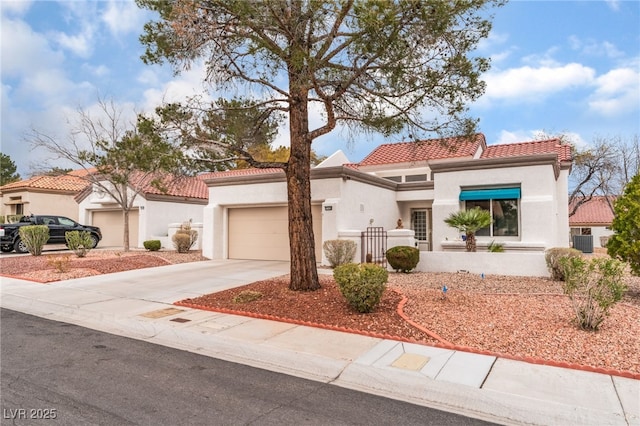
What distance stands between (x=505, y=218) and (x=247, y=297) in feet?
35.2

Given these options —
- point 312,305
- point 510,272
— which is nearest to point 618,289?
point 312,305

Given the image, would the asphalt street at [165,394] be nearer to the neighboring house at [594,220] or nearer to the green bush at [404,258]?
the green bush at [404,258]

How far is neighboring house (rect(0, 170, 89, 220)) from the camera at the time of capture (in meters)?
29.8

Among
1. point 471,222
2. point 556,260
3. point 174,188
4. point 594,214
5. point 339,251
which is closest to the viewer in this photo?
point 556,260

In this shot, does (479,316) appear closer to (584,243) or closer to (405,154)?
(405,154)

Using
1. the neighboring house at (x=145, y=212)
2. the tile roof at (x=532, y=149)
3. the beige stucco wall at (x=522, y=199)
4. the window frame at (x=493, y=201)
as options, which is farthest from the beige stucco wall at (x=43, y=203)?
the tile roof at (x=532, y=149)

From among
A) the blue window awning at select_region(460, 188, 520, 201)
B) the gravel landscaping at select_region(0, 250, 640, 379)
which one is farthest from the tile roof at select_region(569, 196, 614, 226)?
the gravel landscaping at select_region(0, 250, 640, 379)

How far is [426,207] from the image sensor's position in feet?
63.9

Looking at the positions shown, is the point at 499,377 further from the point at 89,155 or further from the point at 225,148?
the point at 89,155

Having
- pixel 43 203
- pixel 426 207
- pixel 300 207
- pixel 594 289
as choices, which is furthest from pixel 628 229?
pixel 43 203

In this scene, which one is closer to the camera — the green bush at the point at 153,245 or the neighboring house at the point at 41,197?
the green bush at the point at 153,245

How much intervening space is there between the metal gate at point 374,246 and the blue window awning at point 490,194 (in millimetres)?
3544

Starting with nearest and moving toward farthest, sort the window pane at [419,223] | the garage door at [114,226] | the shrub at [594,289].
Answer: the shrub at [594,289] < the window pane at [419,223] < the garage door at [114,226]

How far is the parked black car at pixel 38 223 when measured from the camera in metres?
19.5
